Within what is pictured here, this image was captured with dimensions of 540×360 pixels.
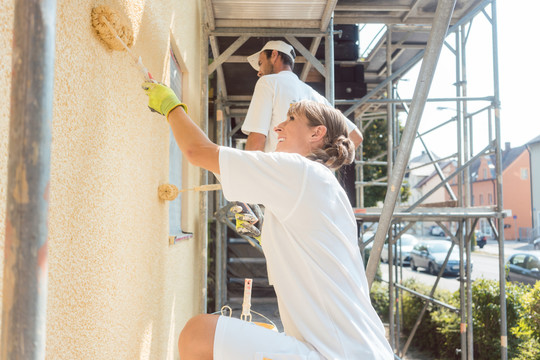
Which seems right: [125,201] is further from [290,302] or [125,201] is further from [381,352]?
[381,352]

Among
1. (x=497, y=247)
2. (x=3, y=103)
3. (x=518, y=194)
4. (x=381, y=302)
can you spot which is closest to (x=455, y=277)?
(x=381, y=302)

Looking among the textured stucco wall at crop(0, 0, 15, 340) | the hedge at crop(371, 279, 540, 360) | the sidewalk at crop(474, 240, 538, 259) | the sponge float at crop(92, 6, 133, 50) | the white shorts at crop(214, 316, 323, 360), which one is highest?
the sponge float at crop(92, 6, 133, 50)

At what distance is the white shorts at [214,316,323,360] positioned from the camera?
1431 millimetres

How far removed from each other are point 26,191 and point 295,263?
1.04 meters

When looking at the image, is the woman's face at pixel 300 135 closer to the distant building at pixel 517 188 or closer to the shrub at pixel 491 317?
the shrub at pixel 491 317

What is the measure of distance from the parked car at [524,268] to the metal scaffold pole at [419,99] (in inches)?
476

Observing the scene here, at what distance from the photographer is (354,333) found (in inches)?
58.2

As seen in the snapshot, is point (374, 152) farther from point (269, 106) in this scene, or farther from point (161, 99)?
point (161, 99)

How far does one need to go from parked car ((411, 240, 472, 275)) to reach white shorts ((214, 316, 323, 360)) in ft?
63.0

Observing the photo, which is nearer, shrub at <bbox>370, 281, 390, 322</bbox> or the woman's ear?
the woman's ear

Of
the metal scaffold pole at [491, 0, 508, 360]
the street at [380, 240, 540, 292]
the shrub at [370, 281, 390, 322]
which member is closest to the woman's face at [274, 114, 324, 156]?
the metal scaffold pole at [491, 0, 508, 360]

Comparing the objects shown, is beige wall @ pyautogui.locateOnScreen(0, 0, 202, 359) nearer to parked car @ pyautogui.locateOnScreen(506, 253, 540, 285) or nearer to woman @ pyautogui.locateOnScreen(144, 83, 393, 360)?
woman @ pyautogui.locateOnScreen(144, 83, 393, 360)

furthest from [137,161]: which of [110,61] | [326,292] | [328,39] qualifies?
[328,39]

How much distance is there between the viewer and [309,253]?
157 centimetres
